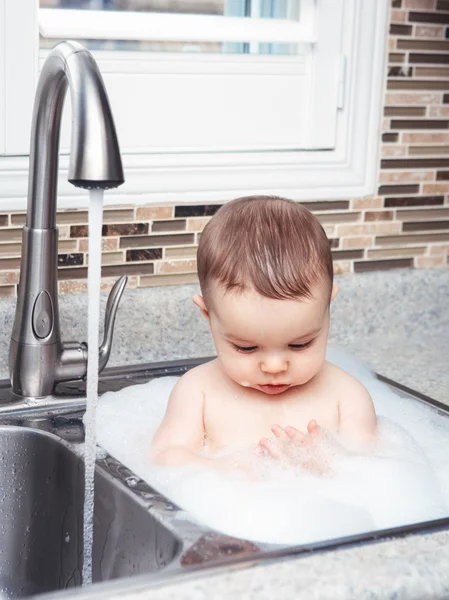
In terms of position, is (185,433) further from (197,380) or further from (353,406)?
(353,406)

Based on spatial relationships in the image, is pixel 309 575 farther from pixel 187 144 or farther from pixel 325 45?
pixel 325 45

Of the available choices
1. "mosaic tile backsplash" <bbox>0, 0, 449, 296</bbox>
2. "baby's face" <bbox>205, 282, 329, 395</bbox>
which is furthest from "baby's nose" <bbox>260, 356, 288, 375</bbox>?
"mosaic tile backsplash" <bbox>0, 0, 449, 296</bbox>

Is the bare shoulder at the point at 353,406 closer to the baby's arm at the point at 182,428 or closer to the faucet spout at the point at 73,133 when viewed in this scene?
the baby's arm at the point at 182,428

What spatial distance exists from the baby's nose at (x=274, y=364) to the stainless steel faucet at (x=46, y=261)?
29 cm

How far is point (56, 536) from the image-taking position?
1242 mm

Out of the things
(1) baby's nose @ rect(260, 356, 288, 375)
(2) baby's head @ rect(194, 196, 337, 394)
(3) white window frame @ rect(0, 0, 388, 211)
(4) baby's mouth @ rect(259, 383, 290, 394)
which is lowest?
(4) baby's mouth @ rect(259, 383, 290, 394)

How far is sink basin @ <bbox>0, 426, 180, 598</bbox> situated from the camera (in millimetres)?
1199

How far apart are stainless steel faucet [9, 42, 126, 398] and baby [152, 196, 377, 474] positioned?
184 millimetres

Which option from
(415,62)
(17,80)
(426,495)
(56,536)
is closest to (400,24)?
(415,62)

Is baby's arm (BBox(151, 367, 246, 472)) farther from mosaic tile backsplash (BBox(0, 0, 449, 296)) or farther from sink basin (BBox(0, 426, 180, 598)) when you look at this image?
mosaic tile backsplash (BBox(0, 0, 449, 296))

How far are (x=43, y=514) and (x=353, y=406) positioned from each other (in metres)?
0.42

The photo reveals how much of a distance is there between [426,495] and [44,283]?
1.88 ft

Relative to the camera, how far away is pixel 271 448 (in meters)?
1.22

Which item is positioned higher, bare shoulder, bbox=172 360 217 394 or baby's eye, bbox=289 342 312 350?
baby's eye, bbox=289 342 312 350
